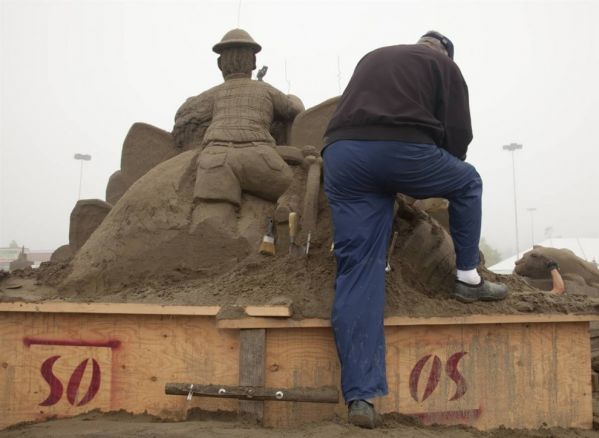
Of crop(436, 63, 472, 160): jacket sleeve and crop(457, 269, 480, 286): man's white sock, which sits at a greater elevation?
crop(436, 63, 472, 160): jacket sleeve

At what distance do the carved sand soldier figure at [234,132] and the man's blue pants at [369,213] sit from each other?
3.82ft

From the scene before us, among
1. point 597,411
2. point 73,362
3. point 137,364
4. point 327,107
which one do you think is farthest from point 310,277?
point 597,411

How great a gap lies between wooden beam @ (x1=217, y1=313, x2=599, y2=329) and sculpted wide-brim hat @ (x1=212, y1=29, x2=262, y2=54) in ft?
8.51

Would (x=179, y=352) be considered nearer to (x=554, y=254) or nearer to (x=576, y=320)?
(x=576, y=320)

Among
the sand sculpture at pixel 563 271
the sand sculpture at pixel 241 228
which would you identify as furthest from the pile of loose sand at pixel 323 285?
the sand sculpture at pixel 563 271

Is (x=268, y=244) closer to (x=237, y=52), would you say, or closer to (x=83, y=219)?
(x=237, y=52)

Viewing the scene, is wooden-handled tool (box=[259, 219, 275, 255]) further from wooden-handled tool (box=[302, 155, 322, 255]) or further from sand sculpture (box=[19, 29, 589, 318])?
wooden-handled tool (box=[302, 155, 322, 255])

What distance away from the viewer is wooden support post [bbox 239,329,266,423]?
90.7 inches

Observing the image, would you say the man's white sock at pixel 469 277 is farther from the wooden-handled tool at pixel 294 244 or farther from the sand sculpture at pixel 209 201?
the sand sculpture at pixel 209 201

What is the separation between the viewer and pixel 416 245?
2967mm

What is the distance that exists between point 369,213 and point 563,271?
192 inches

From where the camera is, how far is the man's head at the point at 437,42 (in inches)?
104

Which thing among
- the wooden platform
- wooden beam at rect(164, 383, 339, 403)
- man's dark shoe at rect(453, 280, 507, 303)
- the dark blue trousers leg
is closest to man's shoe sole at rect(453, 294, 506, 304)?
man's dark shoe at rect(453, 280, 507, 303)

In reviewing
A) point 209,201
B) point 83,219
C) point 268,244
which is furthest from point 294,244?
point 83,219
